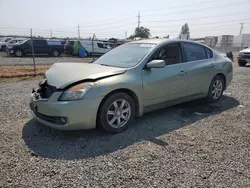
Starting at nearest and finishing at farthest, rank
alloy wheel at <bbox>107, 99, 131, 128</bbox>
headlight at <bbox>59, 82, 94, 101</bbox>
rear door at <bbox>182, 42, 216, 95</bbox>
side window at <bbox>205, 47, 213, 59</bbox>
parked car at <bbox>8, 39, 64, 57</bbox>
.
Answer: headlight at <bbox>59, 82, 94, 101</bbox>
alloy wheel at <bbox>107, 99, 131, 128</bbox>
rear door at <bbox>182, 42, 216, 95</bbox>
side window at <bbox>205, 47, 213, 59</bbox>
parked car at <bbox>8, 39, 64, 57</bbox>

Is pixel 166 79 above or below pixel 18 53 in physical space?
above

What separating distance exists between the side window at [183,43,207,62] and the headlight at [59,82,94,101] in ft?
7.76

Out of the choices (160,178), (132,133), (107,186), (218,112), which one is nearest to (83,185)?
(107,186)

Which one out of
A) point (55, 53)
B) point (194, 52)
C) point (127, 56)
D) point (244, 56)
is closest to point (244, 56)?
point (244, 56)

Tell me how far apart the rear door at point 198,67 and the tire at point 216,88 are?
0.20 m

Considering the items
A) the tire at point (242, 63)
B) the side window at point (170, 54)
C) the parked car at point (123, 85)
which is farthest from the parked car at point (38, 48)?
the side window at point (170, 54)

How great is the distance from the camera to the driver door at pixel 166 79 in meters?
3.95

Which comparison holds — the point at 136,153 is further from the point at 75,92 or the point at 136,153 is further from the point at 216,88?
the point at 216,88

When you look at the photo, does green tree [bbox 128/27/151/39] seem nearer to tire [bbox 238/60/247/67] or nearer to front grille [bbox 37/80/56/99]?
tire [bbox 238/60/247/67]

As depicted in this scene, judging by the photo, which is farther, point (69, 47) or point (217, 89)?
point (69, 47)

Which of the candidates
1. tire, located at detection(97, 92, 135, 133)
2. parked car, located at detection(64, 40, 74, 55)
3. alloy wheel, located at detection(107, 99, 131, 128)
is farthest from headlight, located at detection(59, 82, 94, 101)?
parked car, located at detection(64, 40, 74, 55)

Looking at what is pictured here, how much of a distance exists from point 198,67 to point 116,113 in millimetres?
2221

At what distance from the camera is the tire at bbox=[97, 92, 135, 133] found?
3482mm

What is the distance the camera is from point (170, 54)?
4461 millimetres
